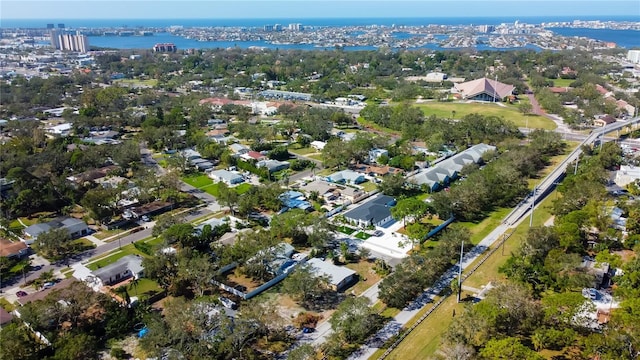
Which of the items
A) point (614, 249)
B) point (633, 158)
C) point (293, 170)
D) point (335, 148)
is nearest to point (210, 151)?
point (293, 170)

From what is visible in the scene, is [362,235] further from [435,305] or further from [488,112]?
[488,112]

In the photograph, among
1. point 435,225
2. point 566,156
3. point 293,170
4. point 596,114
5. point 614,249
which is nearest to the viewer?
point 614,249

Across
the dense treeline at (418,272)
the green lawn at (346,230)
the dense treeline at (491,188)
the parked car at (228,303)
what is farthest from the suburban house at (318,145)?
the parked car at (228,303)

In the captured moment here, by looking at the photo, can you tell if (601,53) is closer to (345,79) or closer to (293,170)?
(345,79)

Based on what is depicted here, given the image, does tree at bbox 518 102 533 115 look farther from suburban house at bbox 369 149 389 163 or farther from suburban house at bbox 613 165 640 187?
suburban house at bbox 369 149 389 163

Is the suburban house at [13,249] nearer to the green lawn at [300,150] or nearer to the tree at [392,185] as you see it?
the tree at [392,185]

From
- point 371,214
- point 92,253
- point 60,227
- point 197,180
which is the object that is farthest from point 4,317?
point 371,214
